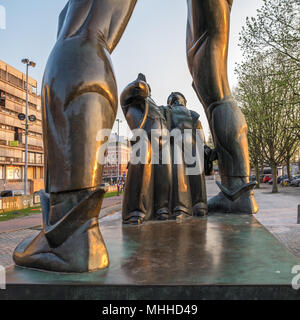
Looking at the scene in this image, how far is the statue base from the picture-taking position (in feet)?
Result: 3.99

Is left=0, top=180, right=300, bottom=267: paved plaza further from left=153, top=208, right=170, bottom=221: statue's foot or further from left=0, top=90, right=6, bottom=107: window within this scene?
left=0, top=90, right=6, bottom=107: window

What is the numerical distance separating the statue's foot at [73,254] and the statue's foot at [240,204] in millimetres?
2285

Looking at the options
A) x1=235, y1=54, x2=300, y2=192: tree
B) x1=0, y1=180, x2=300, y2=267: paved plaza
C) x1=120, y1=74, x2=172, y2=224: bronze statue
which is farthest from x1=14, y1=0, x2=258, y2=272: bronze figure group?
x1=235, y1=54, x2=300, y2=192: tree

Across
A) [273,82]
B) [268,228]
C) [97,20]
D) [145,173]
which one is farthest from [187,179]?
[273,82]

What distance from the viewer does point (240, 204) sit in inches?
137

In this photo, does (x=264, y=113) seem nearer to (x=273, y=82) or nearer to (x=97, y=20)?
(x=273, y=82)

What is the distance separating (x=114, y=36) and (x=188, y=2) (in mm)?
2077

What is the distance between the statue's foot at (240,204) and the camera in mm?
3437

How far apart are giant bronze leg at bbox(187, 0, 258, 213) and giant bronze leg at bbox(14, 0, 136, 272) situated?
6.57 ft

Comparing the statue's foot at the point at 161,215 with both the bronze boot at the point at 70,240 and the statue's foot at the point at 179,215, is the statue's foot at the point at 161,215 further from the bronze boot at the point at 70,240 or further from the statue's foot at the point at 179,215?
the bronze boot at the point at 70,240

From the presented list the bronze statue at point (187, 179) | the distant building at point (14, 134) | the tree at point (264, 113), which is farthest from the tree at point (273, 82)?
the distant building at point (14, 134)

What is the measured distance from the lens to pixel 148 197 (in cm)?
328

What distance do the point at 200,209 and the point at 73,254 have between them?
7.59ft

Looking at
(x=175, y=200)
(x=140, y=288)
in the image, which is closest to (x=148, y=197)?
(x=175, y=200)
